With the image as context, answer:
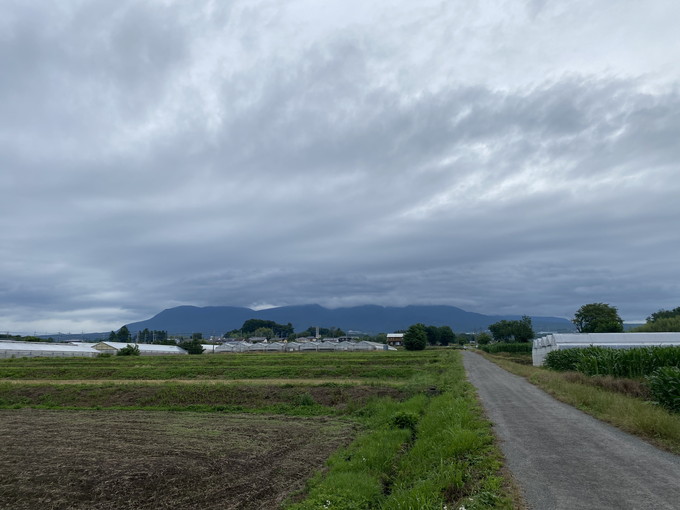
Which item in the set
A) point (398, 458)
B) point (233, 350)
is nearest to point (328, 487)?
point (398, 458)

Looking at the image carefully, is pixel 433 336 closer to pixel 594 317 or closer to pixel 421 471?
pixel 594 317

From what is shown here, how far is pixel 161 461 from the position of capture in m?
13.7

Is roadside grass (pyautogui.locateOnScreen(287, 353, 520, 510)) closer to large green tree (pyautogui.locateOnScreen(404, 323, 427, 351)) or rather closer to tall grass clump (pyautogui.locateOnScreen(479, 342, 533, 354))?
large green tree (pyautogui.locateOnScreen(404, 323, 427, 351))

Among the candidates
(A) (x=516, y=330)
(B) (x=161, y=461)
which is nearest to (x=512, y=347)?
(A) (x=516, y=330)

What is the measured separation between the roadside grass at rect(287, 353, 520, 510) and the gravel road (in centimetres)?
59

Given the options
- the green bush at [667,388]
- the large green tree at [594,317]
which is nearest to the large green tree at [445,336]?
the large green tree at [594,317]

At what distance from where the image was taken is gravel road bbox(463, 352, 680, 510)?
26.4 ft

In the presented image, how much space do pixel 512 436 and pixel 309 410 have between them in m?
14.2

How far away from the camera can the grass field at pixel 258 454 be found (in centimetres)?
1045

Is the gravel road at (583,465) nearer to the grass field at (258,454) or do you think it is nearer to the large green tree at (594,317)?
the grass field at (258,454)

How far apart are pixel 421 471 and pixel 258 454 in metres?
Result: 6.10

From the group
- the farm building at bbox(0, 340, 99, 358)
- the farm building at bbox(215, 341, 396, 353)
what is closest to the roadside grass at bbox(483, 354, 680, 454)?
the farm building at bbox(0, 340, 99, 358)

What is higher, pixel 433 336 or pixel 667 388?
pixel 667 388

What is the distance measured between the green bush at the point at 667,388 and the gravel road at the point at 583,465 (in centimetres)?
447
